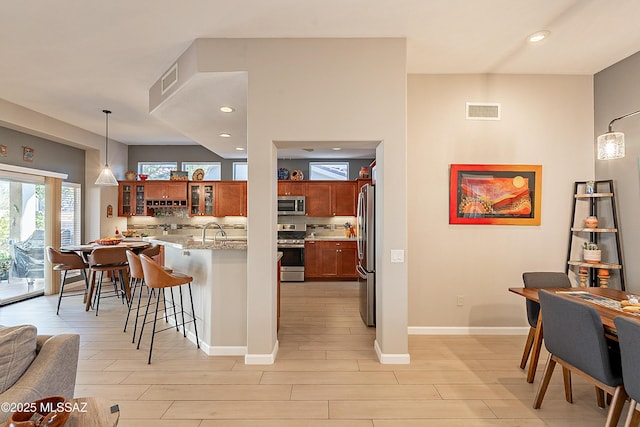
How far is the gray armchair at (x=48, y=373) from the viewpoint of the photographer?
135 cm

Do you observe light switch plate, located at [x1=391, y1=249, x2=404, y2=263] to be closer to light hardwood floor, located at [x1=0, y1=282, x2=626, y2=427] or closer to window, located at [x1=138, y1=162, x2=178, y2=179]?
light hardwood floor, located at [x1=0, y1=282, x2=626, y2=427]

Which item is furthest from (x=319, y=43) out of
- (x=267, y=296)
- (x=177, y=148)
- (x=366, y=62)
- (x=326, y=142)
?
(x=177, y=148)

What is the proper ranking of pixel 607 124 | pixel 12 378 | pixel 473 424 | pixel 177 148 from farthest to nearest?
pixel 177 148 < pixel 607 124 < pixel 473 424 < pixel 12 378

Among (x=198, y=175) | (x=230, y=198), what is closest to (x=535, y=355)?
(x=230, y=198)

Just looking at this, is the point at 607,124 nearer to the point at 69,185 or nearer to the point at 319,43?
the point at 319,43

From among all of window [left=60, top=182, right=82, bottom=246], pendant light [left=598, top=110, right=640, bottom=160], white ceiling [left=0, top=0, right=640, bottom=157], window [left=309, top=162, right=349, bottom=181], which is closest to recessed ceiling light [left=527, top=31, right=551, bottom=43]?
white ceiling [left=0, top=0, right=640, bottom=157]

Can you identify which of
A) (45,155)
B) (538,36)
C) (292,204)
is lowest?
(292,204)

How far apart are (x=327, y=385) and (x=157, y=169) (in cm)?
660

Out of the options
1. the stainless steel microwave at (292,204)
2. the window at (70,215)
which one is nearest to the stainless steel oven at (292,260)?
the stainless steel microwave at (292,204)

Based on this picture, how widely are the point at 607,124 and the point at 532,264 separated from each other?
1.74 metres

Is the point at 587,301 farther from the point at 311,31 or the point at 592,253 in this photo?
the point at 311,31

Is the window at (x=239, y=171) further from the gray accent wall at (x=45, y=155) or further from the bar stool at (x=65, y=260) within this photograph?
the bar stool at (x=65, y=260)

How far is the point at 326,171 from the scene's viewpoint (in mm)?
7602

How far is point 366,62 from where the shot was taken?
3012 millimetres
